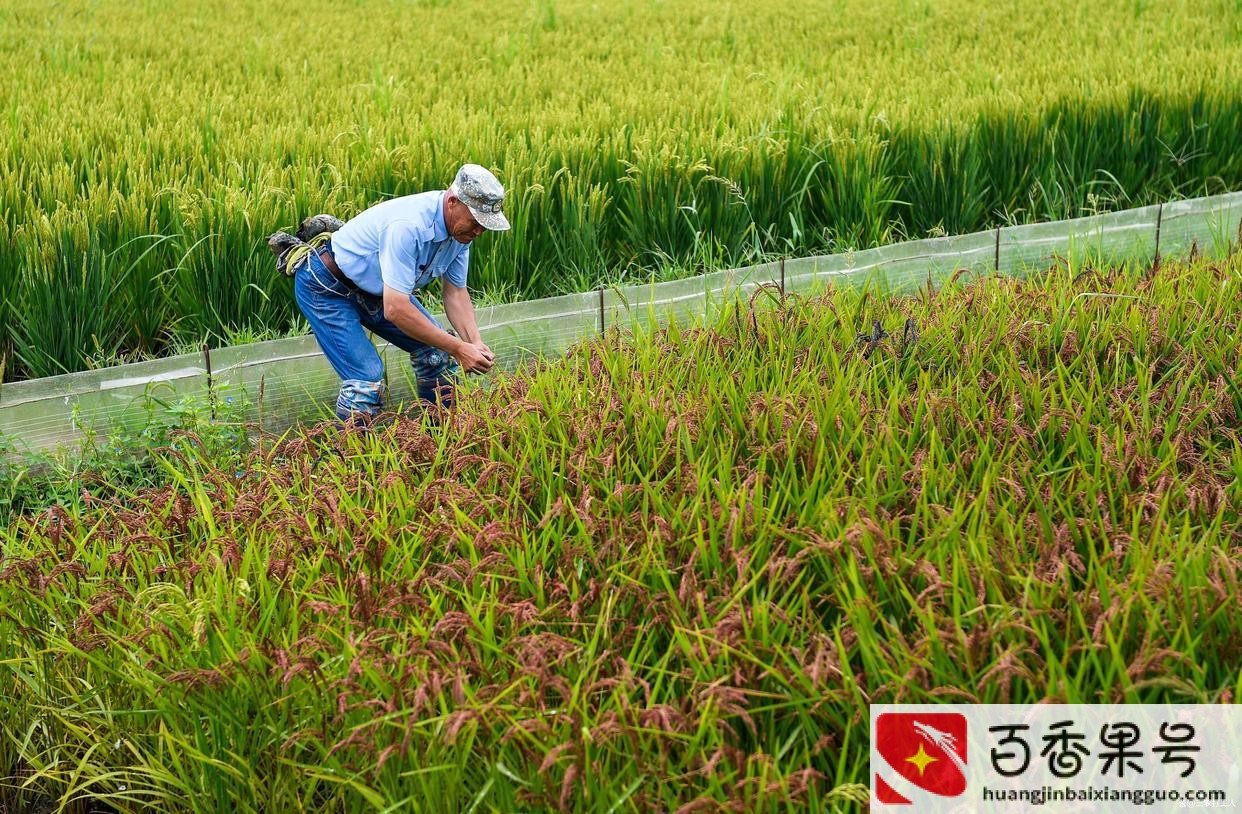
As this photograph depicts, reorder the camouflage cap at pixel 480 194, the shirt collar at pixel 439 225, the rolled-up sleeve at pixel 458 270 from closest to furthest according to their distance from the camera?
the camouflage cap at pixel 480 194 < the shirt collar at pixel 439 225 < the rolled-up sleeve at pixel 458 270

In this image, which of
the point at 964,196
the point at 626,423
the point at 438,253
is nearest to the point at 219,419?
the point at 438,253

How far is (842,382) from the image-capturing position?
9.86ft

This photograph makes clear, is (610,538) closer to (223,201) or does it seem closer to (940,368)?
(940,368)

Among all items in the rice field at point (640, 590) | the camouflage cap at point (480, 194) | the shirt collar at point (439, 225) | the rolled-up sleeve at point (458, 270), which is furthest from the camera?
the rolled-up sleeve at point (458, 270)

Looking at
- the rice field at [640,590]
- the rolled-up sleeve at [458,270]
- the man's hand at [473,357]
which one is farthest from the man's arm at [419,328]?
the rice field at [640,590]

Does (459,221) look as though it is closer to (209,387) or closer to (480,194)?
(480,194)

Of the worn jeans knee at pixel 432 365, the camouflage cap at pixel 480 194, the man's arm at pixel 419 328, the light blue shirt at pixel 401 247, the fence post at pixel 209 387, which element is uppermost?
the camouflage cap at pixel 480 194

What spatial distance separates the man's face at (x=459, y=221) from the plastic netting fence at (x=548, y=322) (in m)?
0.45

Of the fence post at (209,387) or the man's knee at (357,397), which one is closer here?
the fence post at (209,387)

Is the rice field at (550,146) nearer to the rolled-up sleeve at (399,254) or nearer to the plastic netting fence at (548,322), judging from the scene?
the plastic netting fence at (548,322)

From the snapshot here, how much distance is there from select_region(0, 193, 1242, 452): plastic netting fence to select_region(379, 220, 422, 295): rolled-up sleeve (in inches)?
12.5

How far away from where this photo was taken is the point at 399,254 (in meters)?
3.83

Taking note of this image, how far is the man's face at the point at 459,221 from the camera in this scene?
3.83 m

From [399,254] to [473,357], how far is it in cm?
38
